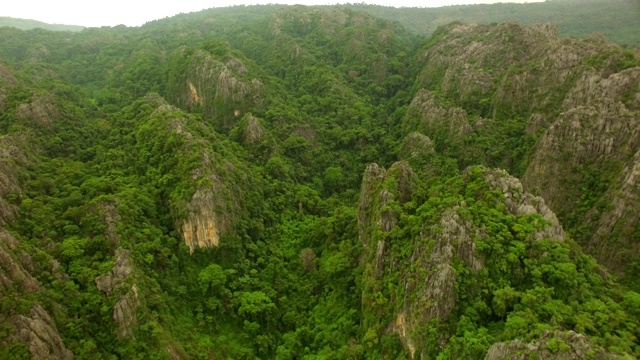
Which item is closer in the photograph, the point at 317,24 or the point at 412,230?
the point at 412,230

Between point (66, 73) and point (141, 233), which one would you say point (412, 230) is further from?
point (66, 73)

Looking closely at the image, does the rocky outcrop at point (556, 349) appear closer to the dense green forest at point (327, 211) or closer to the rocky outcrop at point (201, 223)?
the dense green forest at point (327, 211)

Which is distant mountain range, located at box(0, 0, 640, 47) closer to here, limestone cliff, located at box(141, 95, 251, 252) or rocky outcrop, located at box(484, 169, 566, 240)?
rocky outcrop, located at box(484, 169, 566, 240)

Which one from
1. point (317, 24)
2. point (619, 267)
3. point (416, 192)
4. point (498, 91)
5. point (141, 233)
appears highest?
point (317, 24)

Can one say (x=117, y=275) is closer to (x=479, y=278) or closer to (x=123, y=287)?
(x=123, y=287)

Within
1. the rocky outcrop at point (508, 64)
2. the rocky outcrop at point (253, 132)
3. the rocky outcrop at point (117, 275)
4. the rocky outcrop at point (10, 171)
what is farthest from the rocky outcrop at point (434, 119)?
the rocky outcrop at point (10, 171)

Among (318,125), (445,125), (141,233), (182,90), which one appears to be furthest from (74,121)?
(445,125)
